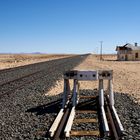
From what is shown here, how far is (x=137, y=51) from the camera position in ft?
247

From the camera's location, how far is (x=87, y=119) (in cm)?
967

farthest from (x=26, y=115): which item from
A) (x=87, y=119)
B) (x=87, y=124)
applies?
(x=87, y=124)

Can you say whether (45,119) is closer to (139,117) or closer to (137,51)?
(139,117)

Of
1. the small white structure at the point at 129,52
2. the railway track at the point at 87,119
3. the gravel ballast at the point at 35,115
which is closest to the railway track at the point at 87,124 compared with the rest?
the railway track at the point at 87,119

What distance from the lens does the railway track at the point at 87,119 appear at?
7.97m

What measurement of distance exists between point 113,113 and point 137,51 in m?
66.6

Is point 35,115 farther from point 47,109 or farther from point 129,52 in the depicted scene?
point 129,52

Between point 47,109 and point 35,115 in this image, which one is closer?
point 35,115

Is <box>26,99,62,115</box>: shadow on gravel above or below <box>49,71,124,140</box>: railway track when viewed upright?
below

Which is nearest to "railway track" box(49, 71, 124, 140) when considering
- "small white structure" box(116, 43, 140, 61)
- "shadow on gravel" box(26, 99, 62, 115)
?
"shadow on gravel" box(26, 99, 62, 115)

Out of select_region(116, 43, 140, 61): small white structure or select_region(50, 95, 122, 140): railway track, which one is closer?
select_region(50, 95, 122, 140): railway track

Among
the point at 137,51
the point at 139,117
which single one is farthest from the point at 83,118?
the point at 137,51

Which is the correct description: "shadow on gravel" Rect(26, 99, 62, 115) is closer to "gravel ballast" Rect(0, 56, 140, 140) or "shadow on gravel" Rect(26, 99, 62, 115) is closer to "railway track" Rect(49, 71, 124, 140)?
"gravel ballast" Rect(0, 56, 140, 140)

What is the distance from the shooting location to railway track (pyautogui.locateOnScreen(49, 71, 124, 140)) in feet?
26.2
